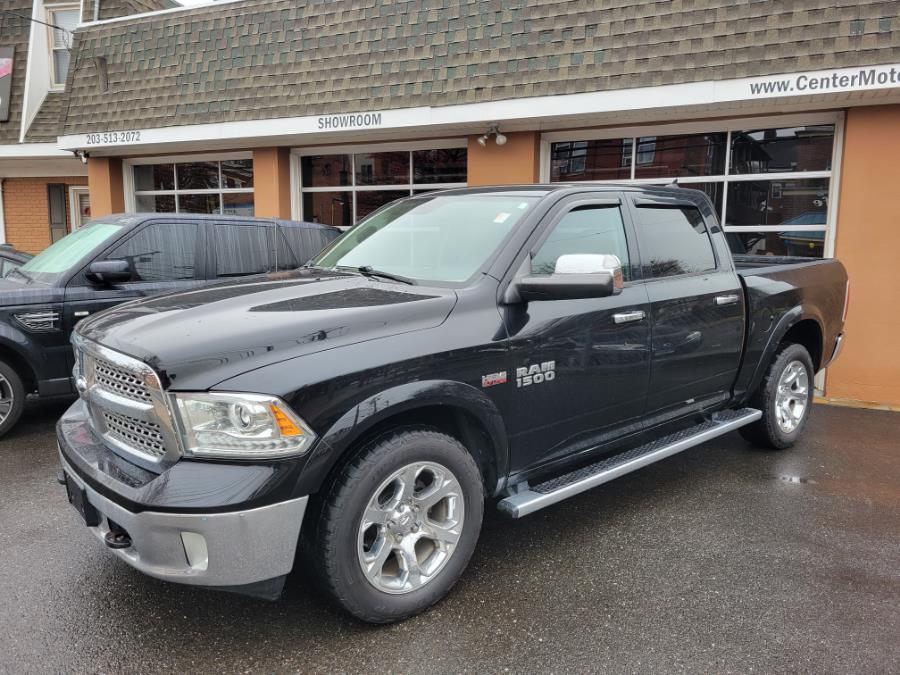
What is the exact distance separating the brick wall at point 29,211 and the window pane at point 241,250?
9953 mm

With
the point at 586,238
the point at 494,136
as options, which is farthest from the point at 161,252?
the point at 494,136

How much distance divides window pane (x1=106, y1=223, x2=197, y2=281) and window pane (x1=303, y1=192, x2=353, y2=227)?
4.45m

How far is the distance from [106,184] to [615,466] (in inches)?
445

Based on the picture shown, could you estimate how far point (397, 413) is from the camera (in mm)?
2951

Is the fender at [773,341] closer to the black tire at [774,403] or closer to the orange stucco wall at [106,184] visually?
the black tire at [774,403]

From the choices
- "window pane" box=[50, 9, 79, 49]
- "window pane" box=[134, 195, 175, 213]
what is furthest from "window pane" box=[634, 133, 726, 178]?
"window pane" box=[50, 9, 79, 49]

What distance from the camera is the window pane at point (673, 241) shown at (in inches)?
169

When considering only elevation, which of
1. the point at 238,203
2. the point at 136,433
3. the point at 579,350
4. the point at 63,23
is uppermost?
the point at 63,23

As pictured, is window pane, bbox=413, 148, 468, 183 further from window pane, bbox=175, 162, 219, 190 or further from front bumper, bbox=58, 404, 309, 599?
front bumper, bbox=58, 404, 309, 599

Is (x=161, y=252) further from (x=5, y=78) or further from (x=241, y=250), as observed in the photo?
(x=5, y=78)

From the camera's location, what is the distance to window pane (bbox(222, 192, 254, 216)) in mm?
11541

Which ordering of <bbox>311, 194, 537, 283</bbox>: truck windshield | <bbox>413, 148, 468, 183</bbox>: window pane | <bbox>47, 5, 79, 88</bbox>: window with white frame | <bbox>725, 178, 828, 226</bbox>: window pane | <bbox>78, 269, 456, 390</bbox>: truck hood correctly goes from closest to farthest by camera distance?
<bbox>78, 269, 456, 390</bbox>: truck hood, <bbox>311, 194, 537, 283</bbox>: truck windshield, <bbox>725, 178, 828, 226</bbox>: window pane, <bbox>413, 148, 468, 183</bbox>: window pane, <bbox>47, 5, 79, 88</bbox>: window with white frame

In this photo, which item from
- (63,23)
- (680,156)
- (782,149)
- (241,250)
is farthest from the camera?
(63,23)

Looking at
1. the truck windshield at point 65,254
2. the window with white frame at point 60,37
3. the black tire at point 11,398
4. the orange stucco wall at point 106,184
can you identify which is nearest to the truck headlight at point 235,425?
the black tire at point 11,398
